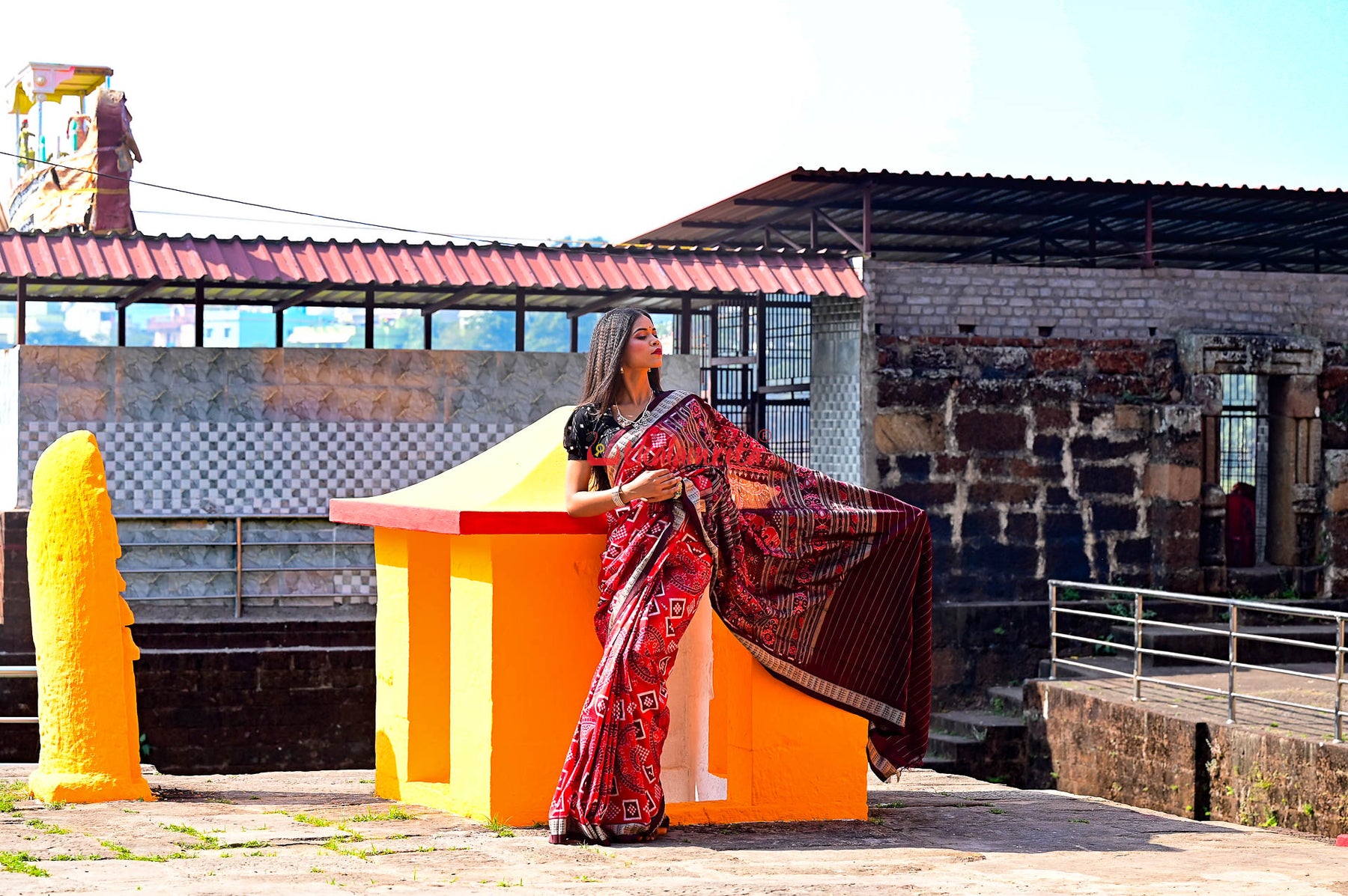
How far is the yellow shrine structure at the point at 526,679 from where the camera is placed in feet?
20.7

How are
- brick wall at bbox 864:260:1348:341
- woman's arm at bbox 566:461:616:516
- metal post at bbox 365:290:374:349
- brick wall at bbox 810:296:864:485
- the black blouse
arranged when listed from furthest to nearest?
brick wall at bbox 864:260:1348:341, brick wall at bbox 810:296:864:485, metal post at bbox 365:290:374:349, the black blouse, woman's arm at bbox 566:461:616:516

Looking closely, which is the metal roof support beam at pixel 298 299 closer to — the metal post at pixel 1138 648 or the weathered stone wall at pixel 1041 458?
the weathered stone wall at pixel 1041 458

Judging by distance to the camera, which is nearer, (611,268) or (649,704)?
(649,704)

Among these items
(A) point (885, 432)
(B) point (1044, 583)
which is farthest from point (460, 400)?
(B) point (1044, 583)

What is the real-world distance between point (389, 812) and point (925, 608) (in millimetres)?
2360

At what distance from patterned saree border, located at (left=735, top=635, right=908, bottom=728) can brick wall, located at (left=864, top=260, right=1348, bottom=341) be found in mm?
7928

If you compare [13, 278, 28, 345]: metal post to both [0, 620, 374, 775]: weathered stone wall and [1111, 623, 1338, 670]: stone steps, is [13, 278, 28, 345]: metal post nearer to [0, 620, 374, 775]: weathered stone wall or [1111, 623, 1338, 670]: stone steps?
[0, 620, 374, 775]: weathered stone wall

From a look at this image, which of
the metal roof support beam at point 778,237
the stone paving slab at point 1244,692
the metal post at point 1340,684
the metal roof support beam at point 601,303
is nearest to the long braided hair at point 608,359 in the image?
the metal post at point 1340,684

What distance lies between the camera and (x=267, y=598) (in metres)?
13.4

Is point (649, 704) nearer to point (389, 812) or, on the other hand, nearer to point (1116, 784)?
point (389, 812)

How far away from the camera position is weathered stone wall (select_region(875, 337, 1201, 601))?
14500 millimetres

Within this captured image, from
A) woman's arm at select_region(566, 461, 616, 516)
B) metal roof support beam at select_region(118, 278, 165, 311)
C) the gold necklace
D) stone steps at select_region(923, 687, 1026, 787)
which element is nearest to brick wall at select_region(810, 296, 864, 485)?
stone steps at select_region(923, 687, 1026, 787)

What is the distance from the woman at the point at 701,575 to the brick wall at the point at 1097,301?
25.4 ft

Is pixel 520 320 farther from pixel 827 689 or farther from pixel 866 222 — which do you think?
pixel 827 689
